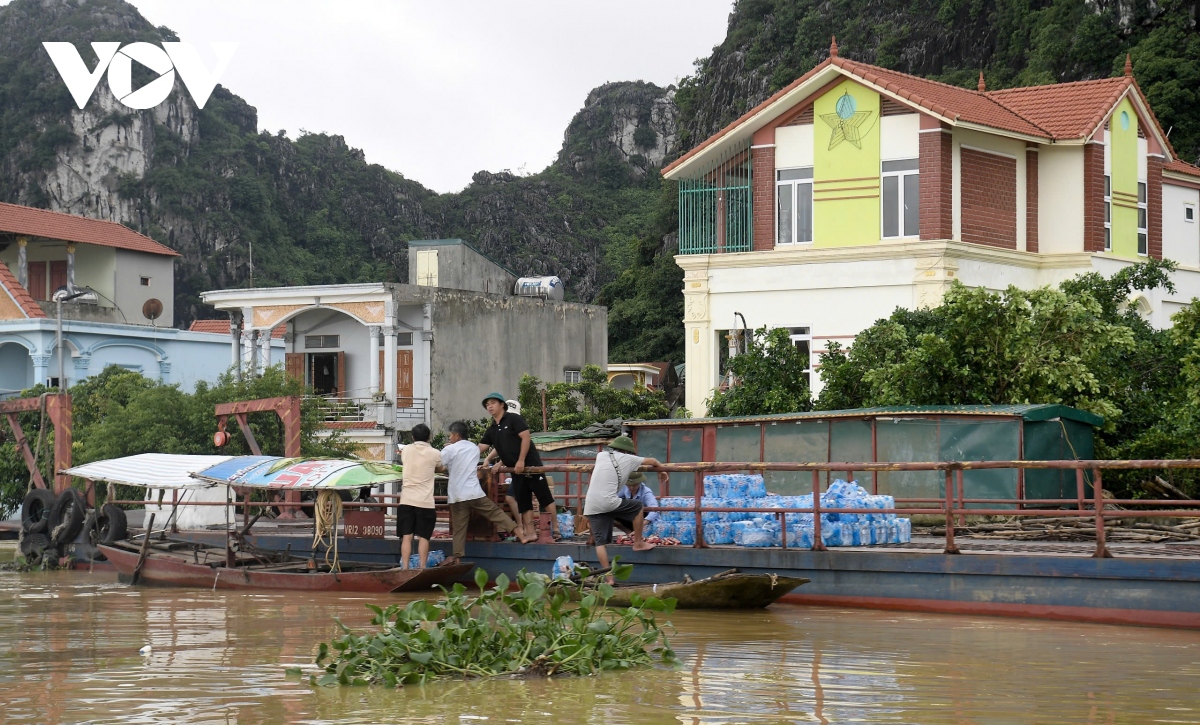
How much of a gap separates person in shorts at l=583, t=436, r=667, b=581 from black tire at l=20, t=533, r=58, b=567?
1050 cm

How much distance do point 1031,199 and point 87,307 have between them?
27932mm

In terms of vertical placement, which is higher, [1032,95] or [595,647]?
[1032,95]

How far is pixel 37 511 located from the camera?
2189 centimetres

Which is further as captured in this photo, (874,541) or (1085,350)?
(1085,350)

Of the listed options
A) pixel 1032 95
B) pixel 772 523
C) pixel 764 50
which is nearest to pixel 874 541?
pixel 772 523

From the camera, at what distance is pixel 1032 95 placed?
91.4 ft

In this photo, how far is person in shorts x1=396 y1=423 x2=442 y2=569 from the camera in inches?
585

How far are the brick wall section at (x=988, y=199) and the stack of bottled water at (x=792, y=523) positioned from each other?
1093cm

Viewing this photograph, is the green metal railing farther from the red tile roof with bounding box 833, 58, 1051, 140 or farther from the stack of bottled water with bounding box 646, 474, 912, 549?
the stack of bottled water with bounding box 646, 474, 912, 549

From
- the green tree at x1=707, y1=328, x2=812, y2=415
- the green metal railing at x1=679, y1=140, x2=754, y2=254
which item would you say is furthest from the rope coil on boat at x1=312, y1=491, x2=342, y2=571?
the green metal railing at x1=679, y1=140, x2=754, y2=254

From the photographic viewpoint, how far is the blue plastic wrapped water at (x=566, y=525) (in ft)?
54.2

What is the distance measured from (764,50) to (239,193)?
1270 inches

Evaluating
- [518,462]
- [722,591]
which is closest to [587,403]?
[518,462]

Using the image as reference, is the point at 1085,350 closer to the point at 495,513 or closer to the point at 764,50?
the point at 495,513
